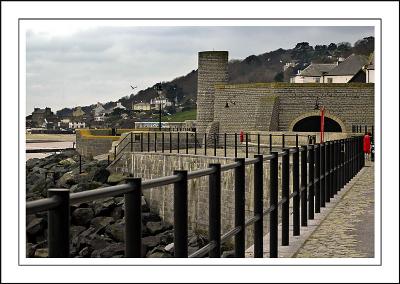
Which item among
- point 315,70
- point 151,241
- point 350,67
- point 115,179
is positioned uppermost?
point 315,70

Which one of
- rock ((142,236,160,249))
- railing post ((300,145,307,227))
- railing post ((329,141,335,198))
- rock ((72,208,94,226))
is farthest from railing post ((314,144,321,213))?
rock ((72,208,94,226))

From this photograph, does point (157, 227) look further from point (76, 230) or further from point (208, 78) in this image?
point (208, 78)

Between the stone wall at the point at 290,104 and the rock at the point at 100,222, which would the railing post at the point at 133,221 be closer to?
the rock at the point at 100,222

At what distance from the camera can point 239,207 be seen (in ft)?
19.1

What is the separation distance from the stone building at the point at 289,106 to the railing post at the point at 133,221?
127 feet

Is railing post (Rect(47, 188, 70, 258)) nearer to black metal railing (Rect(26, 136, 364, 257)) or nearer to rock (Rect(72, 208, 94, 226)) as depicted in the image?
black metal railing (Rect(26, 136, 364, 257))

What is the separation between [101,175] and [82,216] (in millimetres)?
11273

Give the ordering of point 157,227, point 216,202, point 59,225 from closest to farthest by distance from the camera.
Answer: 1. point 59,225
2. point 216,202
3. point 157,227

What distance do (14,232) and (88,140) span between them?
139 feet

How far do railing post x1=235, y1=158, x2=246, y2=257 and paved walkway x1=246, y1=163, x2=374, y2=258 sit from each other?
1.37 m

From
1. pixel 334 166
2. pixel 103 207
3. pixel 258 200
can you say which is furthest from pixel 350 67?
pixel 258 200

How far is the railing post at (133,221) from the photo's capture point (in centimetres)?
364

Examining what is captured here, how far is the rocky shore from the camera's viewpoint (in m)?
10.1

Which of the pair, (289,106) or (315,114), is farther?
(289,106)
